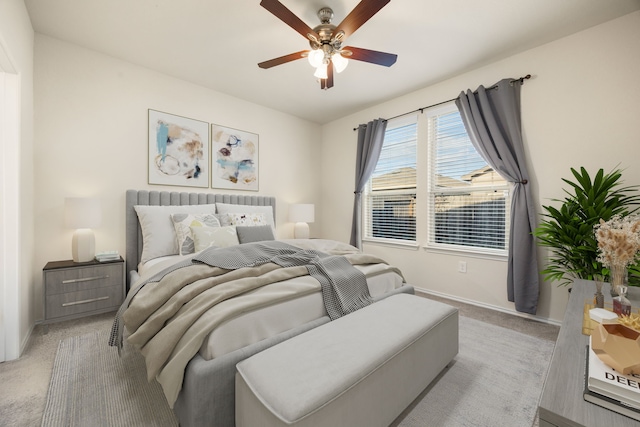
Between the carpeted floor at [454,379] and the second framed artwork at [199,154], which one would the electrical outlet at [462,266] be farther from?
the second framed artwork at [199,154]

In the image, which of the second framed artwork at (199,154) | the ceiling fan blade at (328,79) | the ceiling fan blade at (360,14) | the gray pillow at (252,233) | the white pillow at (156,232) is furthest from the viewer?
the second framed artwork at (199,154)

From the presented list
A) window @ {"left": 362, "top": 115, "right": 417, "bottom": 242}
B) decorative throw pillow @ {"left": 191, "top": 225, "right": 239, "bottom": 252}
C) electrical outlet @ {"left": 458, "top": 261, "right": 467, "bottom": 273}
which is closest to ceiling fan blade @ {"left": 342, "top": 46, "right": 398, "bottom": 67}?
window @ {"left": 362, "top": 115, "right": 417, "bottom": 242}

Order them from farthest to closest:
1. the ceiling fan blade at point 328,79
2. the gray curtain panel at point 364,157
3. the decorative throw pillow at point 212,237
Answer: the gray curtain panel at point 364,157, the decorative throw pillow at point 212,237, the ceiling fan blade at point 328,79

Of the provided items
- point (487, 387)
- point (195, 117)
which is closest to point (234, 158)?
point (195, 117)

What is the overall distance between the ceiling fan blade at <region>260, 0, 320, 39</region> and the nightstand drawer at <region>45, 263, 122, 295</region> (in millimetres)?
2650

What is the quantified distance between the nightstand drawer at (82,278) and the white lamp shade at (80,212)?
1.35 ft

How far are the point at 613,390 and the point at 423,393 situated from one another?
111cm

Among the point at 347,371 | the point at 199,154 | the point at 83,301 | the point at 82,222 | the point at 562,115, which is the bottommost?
the point at 83,301

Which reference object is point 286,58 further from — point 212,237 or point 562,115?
point 562,115

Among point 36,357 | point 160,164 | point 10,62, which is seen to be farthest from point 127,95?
point 36,357

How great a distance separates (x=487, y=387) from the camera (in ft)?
5.53

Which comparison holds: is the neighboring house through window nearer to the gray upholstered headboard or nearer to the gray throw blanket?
the gray throw blanket

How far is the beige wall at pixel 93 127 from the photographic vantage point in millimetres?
2572

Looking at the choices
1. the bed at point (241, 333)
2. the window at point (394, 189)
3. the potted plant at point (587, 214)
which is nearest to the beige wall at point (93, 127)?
the bed at point (241, 333)
